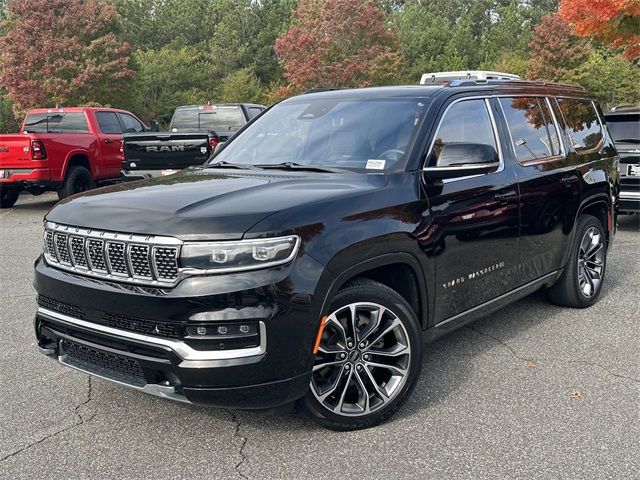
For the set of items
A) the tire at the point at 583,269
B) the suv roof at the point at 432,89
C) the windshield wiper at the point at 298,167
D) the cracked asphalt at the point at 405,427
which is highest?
the suv roof at the point at 432,89

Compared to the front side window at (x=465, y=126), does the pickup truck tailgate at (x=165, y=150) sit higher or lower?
lower

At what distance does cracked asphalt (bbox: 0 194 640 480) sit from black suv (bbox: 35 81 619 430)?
286 millimetres

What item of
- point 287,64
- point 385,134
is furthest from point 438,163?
point 287,64

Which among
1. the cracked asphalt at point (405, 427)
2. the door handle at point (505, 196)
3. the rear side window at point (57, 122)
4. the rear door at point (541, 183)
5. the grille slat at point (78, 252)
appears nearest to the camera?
the cracked asphalt at point (405, 427)

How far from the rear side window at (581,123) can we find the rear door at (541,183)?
218 mm

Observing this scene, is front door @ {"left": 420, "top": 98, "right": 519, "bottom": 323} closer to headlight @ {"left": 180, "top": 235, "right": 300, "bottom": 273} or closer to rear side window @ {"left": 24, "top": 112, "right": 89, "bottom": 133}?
headlight @ {"left": 180, "top": 235, "right": 300, "bottom": 273}

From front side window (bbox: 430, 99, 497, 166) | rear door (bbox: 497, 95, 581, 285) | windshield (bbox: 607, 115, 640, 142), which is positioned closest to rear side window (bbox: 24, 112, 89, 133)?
windshield (bbox: 607, 115, 640, 142)

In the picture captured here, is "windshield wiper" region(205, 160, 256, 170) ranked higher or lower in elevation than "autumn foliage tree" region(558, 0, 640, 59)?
lower

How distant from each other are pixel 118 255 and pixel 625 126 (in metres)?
8.94

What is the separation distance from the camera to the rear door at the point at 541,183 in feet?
15.3

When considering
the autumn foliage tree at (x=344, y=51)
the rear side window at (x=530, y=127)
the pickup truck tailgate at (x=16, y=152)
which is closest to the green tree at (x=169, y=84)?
the autumn foliage tree at (x=344, y=51)

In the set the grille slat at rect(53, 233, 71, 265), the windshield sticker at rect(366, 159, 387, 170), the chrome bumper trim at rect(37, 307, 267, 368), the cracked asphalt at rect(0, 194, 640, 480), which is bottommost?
the cracked asphalt at rect(0, 194, 640, 480)

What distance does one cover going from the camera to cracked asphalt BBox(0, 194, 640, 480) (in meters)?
3.13

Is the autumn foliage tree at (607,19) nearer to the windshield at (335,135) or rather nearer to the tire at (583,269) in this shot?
the tire at (583,269)
